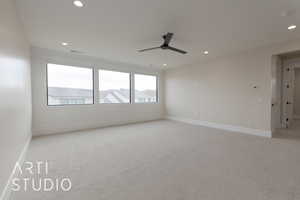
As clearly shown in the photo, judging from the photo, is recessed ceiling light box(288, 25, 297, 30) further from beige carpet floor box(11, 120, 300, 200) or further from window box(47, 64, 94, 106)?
window box(47, 64, 94, 106)

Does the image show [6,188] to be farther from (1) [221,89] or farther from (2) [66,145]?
(1) [221,89]

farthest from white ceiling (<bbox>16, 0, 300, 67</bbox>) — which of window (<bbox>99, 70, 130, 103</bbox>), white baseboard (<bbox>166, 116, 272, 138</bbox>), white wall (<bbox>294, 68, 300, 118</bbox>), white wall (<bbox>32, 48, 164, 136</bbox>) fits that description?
white wall (<bbox>294, 68, 300, 118</bbox>)

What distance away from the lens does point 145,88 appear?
7.16 m

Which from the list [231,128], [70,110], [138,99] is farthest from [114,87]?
[231,128]

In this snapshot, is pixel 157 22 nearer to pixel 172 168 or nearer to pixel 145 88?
pixel 172 168

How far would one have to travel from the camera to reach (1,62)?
1.63 meters

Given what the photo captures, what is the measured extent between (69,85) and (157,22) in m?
3.86

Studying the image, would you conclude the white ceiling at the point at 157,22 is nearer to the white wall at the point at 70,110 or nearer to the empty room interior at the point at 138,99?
the empty room interior at the point at 138,99

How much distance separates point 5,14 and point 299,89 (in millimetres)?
10858

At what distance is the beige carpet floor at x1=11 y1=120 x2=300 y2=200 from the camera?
5.76ft

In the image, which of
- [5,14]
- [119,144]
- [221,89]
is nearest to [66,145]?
[119,144]

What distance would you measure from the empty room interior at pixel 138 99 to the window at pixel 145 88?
13 centimetres

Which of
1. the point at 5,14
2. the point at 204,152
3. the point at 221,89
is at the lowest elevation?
the point at 204,152

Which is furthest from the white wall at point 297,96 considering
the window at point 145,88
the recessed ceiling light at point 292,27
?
the window at point 145,88
